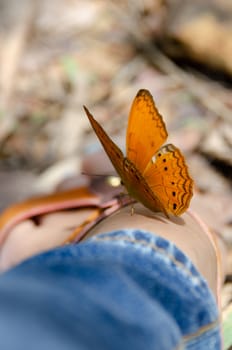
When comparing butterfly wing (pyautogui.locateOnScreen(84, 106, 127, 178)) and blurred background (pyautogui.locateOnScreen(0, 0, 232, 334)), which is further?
blurred background (pyautogui.locateOnScreen(0, 0, 232, 334))

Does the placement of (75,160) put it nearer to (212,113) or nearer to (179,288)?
(212,113)

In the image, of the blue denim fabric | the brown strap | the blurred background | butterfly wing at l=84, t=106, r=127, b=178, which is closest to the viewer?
the blue denim fabric

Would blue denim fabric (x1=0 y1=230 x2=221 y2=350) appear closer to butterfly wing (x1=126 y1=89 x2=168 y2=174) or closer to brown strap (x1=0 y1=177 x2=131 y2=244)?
butterfly wing (x1=126 y1=89 x2=168 y2=174)

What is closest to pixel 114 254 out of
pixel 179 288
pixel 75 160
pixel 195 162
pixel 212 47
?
pixel 179 288

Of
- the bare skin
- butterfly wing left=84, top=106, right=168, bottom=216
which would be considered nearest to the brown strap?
the bare skin

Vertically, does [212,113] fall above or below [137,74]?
below

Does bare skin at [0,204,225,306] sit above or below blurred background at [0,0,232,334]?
below

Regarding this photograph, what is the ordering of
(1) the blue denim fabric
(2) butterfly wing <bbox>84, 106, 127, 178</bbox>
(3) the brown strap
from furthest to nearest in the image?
(3) the brown strap, (2) butterfly wing <bbox>84, 106, 127, 178</bbox>, (1) the blue denim fabric

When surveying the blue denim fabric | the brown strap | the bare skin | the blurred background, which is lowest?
the blue denim fabric

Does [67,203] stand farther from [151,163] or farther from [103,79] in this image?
[103,79]
